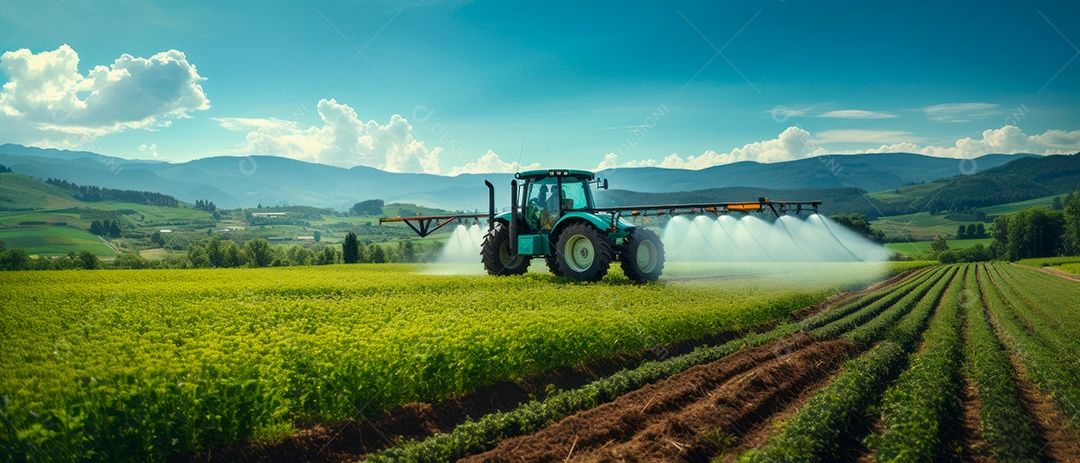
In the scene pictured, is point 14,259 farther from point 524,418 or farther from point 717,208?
point 524,418

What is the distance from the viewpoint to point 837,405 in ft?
25.2

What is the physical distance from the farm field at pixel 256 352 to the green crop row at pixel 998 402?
15.6 ft

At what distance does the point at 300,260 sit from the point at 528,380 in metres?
53.6

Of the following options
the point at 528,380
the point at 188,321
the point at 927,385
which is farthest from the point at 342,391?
the point at 927,385

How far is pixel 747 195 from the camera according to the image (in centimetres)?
9850

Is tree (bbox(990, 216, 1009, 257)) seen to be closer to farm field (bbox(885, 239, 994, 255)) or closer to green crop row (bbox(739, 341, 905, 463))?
farm field (bbox(885, 239, 994, 255))

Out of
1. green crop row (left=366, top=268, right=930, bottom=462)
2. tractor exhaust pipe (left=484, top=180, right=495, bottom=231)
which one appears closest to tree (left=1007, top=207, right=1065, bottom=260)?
tractor exhaust pipe (left=484, top=180, right=495, bottom=231)

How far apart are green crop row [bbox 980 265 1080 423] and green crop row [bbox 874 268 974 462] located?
3.71 feet

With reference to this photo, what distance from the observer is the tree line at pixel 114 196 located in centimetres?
12900

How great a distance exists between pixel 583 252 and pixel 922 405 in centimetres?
1178

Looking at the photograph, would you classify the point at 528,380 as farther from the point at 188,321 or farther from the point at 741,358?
the point at 188,321

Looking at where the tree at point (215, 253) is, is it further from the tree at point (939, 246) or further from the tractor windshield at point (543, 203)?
the tree at point (939, 246)

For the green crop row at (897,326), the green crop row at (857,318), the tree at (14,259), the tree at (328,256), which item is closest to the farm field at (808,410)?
the green crop row at (897,326)

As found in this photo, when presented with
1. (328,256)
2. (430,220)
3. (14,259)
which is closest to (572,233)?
(430,220)
